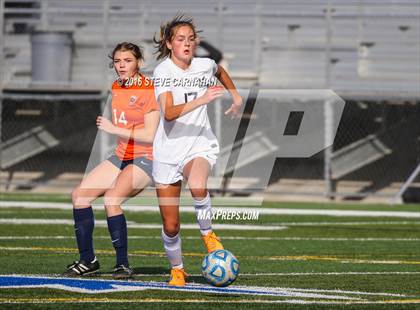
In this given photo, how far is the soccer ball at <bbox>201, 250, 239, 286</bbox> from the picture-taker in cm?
751

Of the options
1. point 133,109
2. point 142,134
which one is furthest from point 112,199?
point 133,109

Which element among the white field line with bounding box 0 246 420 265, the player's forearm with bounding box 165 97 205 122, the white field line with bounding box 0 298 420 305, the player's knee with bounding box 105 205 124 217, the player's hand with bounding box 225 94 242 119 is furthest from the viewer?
the white field line with bounding box 0 246 420 265

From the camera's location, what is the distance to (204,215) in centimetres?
795

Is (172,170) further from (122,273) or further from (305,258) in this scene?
(305,258)

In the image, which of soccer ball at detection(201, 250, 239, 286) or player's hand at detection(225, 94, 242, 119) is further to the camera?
player's hand at detection(225, 94, 242, 119)

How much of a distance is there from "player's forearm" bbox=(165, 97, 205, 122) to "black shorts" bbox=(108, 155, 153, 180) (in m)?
0.91

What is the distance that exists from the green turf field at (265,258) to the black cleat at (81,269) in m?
0.13

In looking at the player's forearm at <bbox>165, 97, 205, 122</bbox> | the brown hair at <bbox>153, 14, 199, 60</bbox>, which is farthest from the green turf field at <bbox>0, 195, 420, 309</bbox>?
the brown hair at <bbox>153, 14, 199, 60</bbox>

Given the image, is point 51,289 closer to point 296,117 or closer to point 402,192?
point 402,192

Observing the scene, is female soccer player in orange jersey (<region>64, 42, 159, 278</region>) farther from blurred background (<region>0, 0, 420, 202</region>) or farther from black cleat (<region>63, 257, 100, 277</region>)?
blurred background (<region>0, 0, 420, 202</region>)

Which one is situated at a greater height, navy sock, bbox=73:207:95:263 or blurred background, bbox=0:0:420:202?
navy sock, bbox=73:207:95:263

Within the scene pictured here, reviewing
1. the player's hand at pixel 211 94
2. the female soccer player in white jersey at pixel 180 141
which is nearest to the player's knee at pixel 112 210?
the female soccer player in white jersey at pixel 180 141

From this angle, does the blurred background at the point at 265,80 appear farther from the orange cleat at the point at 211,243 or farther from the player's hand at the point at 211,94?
the player's hand at the point at 211,94

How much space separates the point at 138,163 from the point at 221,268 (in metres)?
1.46
